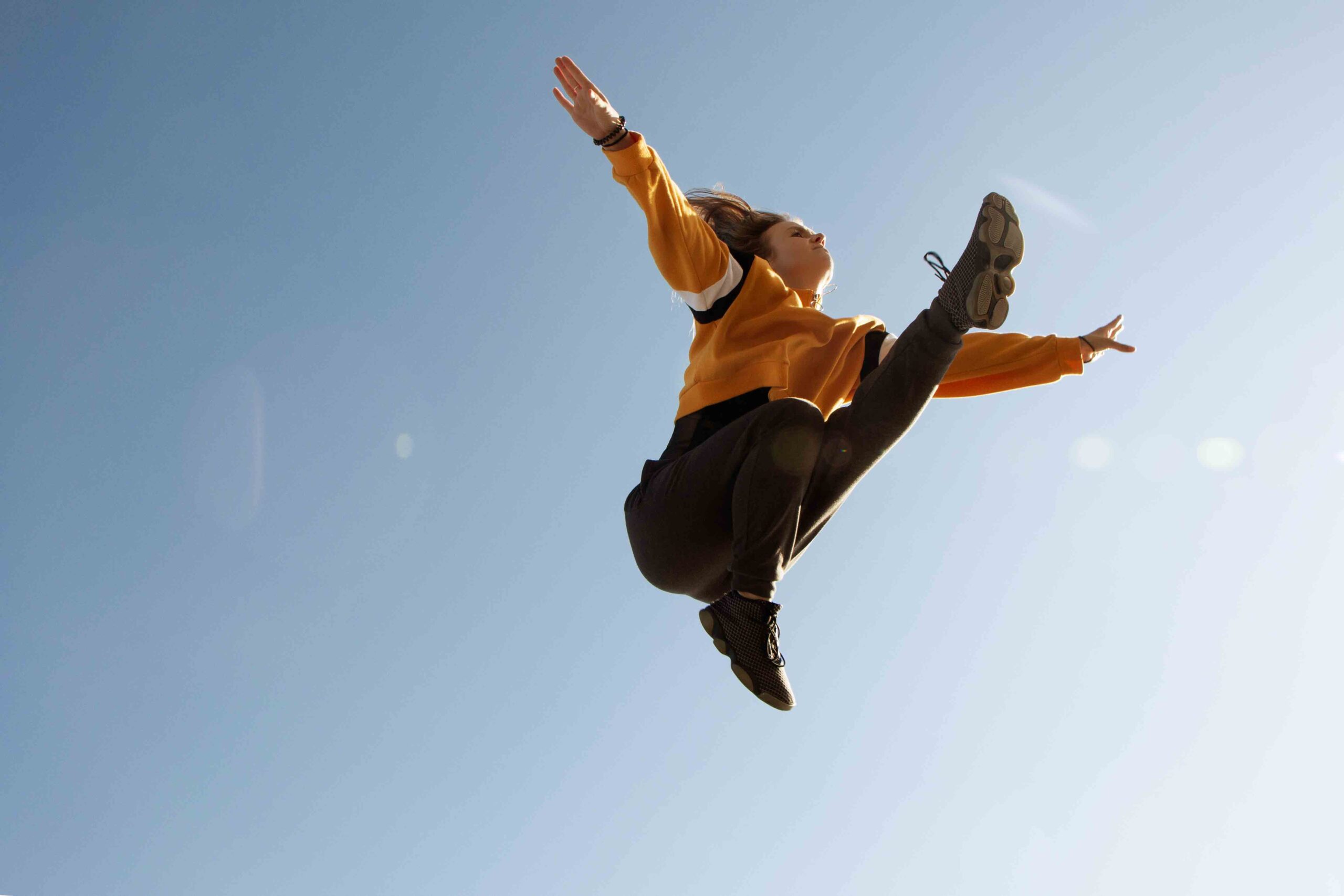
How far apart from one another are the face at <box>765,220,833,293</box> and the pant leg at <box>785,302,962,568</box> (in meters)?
1.18

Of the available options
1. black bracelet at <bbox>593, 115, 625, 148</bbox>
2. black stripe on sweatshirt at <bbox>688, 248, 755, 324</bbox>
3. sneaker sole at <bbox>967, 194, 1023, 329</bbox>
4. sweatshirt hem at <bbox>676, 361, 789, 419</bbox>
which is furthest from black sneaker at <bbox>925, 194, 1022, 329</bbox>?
black bracelet at <bbox>593, 115, 625, 148</bbox>

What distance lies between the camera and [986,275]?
2729 millimetres

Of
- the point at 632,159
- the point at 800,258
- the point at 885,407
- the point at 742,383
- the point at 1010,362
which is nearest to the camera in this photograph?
the point at 885,407

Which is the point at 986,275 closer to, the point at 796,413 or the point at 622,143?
the point at 796,413

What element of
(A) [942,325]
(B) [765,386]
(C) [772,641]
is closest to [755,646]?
(C) [772,641]

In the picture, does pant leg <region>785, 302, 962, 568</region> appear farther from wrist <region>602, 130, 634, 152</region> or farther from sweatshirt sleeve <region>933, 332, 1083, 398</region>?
wrist <region>602, 130, 634, 152</region>

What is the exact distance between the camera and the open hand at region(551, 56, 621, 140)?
3.12 metres

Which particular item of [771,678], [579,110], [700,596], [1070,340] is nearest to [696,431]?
[700,596]

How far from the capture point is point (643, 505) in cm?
312

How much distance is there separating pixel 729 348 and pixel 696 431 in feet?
1.11

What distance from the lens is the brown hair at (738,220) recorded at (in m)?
4.15

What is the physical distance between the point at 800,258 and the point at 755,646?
6.24 ft

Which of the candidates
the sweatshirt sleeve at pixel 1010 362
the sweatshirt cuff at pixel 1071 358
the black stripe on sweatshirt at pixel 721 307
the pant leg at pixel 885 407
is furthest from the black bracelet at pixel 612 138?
the sweatshirt cuff at pixel 1071 358

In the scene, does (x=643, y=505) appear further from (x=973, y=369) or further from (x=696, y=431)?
(x=973, y=369)
